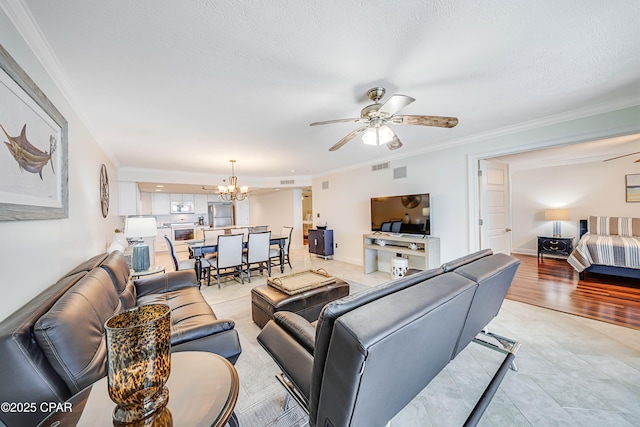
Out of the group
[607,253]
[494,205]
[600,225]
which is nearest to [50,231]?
[494,205]

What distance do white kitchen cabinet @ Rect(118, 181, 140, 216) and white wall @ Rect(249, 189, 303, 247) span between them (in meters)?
4.15

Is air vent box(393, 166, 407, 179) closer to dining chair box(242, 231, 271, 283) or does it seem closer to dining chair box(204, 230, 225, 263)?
dining chair box(242, 231, 271, 283)

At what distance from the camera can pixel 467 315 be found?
1.39m

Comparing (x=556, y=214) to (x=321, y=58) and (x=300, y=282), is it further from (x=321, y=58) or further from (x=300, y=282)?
(x=321, y=58)

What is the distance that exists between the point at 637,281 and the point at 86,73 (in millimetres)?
7582

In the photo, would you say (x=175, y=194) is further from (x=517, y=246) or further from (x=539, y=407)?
(x=517, y=246)

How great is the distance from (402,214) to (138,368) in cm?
421

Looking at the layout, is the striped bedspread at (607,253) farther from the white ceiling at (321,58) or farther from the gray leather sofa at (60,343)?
the gray leather sofa at (60,343)

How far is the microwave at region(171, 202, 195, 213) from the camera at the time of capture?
314 inches

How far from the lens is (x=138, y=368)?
0.76 meters

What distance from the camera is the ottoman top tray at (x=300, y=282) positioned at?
254 centimetres

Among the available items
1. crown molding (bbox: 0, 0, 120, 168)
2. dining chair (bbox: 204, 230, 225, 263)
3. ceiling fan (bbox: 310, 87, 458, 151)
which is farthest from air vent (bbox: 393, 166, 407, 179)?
crown molding (bbox: 0, 0, 120, 168)

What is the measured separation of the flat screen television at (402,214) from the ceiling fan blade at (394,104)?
7.97 ft

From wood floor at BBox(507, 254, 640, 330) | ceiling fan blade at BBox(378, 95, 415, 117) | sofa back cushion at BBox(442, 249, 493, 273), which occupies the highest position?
ceiling fan blade at BBox(378, 95, 415, 117)
